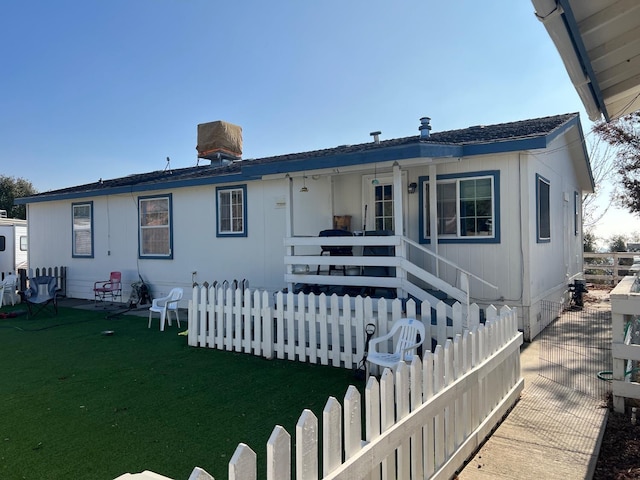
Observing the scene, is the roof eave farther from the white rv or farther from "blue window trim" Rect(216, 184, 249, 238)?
the white rv

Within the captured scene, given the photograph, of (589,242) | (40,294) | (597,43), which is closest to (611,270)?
(589,242)

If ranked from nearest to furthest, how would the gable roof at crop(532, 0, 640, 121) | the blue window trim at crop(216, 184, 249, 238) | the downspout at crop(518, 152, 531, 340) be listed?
the gable roof at crop(532, 0, 640, 121)
the downspout at crop(518, 152, 531, 340)
the blue window trim at crop(216, 184, 249, 238)

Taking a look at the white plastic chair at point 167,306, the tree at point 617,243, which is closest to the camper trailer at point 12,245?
the white plastic chair at point 167,306

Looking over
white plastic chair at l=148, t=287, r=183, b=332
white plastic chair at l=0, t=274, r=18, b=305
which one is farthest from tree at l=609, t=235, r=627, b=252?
white plastic chair at l=0, t=274, r=18, b=305

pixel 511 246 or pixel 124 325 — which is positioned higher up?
pixel 511 246

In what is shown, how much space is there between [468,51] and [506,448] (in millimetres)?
8130

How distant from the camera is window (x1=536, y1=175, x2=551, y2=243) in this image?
7730 mm

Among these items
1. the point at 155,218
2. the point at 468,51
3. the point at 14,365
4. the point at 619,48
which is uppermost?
the point at 468,51

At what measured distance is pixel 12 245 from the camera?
17719 millimetres

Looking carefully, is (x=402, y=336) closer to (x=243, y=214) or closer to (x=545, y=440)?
(x=545, y=440)

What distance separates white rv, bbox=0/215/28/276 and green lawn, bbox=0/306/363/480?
1265cm

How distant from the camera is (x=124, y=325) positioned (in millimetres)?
8539

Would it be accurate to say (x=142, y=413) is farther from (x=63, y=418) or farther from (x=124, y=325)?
(x=124, y=325)

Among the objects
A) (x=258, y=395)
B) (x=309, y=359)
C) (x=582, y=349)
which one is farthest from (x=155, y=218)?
(x=582, y=349)
